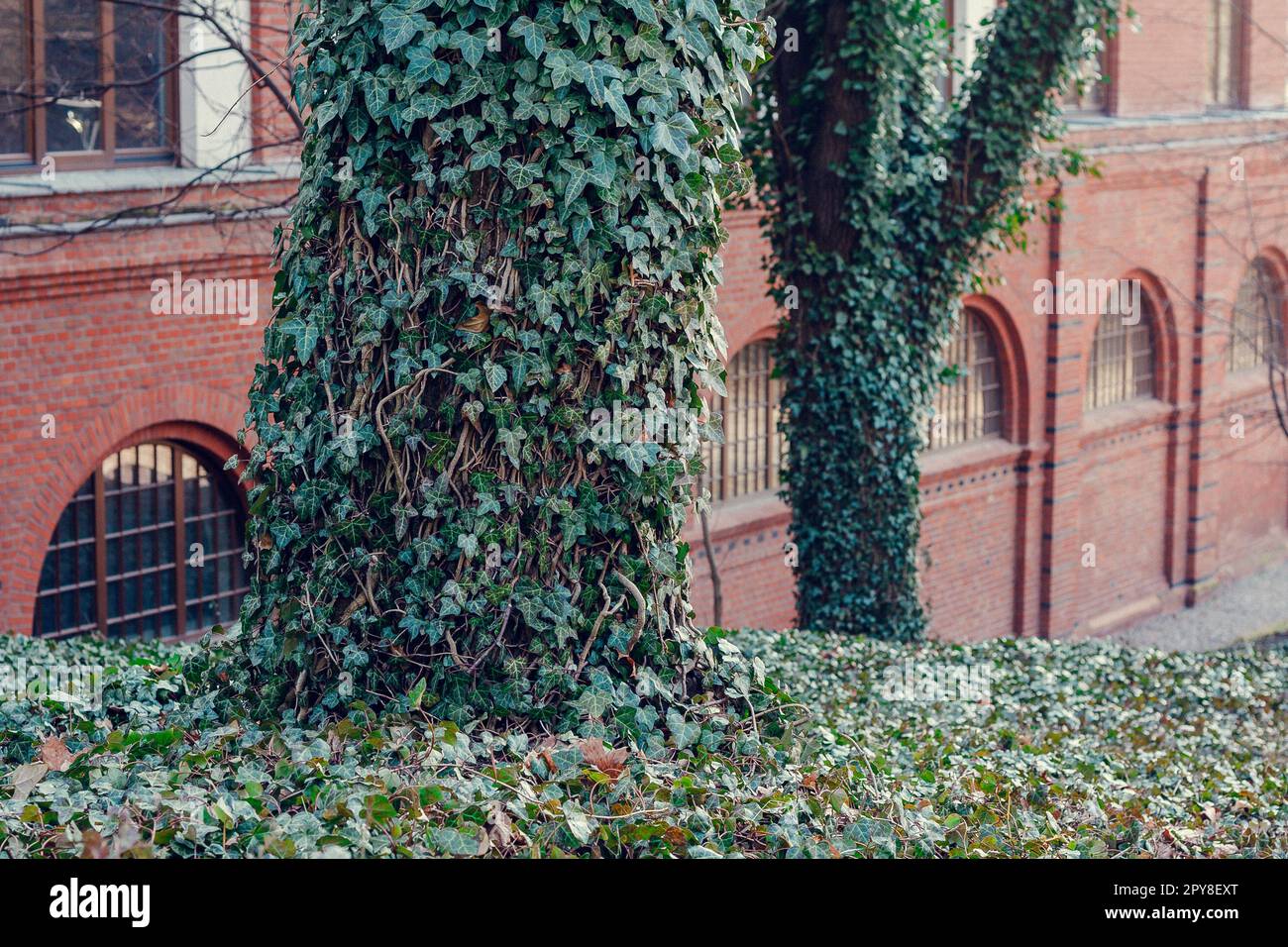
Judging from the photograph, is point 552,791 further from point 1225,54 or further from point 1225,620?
point 1225,54

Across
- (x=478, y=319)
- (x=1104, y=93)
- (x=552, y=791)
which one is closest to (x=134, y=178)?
(x=478, y=319)

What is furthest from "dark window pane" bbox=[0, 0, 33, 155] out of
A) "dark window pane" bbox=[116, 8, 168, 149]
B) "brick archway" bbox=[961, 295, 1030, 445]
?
"brick archway" bbox=[961, 295, 1030, 445]

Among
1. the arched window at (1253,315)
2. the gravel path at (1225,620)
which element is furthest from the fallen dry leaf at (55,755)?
Answer: the arched window at (1253,315)

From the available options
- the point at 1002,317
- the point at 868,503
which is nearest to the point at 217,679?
the point at 868,503

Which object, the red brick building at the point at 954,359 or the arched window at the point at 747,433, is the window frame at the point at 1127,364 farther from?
A: the arched window at the point at 747,433

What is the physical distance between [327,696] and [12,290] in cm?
563

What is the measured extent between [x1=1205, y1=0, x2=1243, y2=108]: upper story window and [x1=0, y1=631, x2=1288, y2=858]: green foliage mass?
16573 mm

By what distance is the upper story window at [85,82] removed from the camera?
385 inches

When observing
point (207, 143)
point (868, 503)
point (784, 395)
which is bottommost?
point (868, 503)

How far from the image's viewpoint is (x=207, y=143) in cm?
1069

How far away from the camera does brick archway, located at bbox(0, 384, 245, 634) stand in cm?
965

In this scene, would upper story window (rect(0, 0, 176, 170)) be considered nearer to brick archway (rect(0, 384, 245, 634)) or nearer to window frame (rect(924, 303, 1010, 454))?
brick archway (rect(0, 384, 245, 634))
